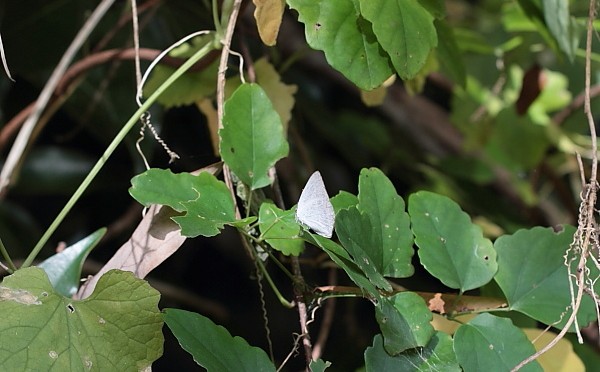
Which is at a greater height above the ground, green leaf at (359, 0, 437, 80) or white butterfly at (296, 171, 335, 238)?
green leaf at (359, 0, 437, 80)

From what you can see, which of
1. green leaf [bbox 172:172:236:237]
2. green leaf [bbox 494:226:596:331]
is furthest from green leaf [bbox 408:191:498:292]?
green leaf [bbox 172:172:236:237]

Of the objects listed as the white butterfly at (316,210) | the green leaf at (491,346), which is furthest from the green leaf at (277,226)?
the green leaf at (491,346)

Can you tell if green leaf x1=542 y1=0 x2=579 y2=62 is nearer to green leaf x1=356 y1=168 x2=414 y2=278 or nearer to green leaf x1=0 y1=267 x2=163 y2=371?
green leaf x1=356 y1=168 x2=414 y2=278

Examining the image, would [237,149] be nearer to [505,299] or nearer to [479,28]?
[505,299]

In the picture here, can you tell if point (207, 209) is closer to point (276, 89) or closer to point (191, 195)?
point (191, 195)

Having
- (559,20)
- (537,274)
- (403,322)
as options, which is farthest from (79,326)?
(559,20)

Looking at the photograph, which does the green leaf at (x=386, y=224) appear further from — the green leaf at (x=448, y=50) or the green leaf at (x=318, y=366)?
the green leaf at (x=448, y=50)

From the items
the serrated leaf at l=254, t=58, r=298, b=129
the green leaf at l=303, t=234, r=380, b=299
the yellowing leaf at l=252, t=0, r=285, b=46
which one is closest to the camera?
the green leaf at l=303, t=234, r=380, b=299

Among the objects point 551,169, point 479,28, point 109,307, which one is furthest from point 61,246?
point 479,28
